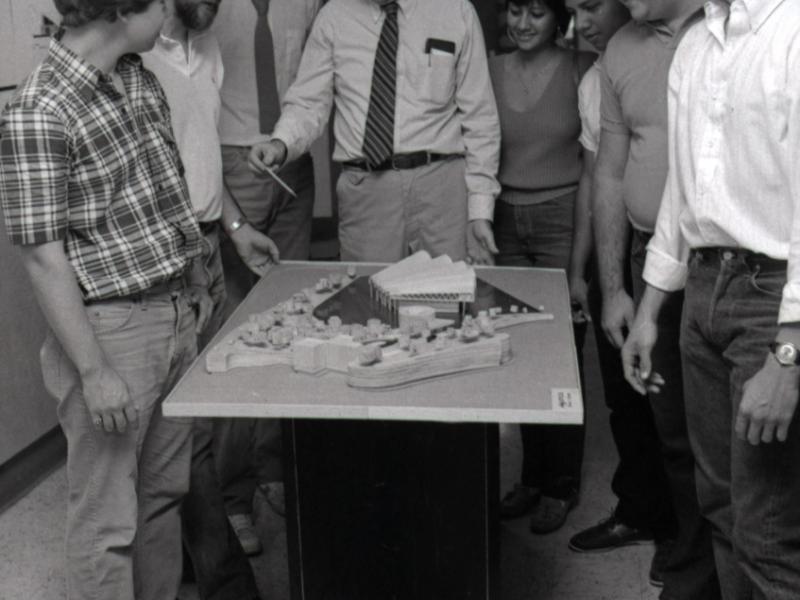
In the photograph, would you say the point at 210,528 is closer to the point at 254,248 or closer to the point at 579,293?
the point at 254,248

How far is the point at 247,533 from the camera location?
317 centimetres

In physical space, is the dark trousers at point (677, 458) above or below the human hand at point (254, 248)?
below

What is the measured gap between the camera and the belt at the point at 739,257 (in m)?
1.84

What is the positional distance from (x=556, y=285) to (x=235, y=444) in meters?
1.10

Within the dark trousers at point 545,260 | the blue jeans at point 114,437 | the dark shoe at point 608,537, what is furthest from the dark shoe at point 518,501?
the blue jeans at point 114,437

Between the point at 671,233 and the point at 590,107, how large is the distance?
0.88 meters

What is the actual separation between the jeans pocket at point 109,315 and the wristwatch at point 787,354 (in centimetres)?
125

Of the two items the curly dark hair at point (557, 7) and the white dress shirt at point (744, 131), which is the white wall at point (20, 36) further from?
the white dress shirt at point (744, 131)

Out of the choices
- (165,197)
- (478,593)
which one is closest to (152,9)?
(165,197)

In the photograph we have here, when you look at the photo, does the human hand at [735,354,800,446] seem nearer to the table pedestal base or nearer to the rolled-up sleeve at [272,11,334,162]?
the table pedestal base

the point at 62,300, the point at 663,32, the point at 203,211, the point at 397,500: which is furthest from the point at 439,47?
the point at 62,300

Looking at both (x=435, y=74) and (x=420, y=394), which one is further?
(x=435, y=74)

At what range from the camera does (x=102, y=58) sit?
213 cm

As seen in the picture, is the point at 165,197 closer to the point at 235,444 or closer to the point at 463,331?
the point at 463,331
